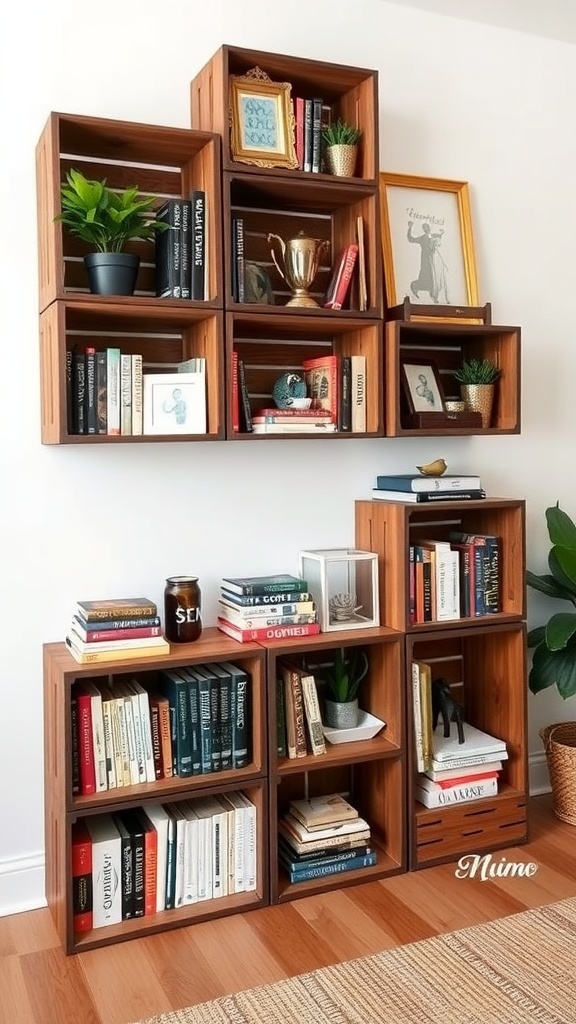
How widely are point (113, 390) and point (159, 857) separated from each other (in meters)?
1.17

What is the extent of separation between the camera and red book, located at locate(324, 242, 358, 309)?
251 centimetres

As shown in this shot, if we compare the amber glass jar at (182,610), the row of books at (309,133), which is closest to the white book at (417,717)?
the amber glass jar at (182,610)

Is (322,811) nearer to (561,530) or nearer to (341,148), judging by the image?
(561,530)

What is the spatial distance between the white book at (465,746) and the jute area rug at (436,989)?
1.69 ft

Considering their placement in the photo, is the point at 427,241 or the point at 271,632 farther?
the point at 427,241

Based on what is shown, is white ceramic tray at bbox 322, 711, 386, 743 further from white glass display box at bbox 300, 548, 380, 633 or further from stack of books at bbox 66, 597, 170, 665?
stack of books at bbox 66, 597, 170, 665

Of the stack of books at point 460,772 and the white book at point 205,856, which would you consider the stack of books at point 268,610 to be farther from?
the stack of books at point 460,772

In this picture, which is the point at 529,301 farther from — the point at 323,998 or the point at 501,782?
the point at 323,998

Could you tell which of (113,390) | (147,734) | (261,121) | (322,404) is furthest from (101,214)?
(147,734)

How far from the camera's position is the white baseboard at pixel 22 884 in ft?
7.78

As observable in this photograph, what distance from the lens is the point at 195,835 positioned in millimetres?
2307

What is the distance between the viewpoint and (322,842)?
2.45 metres

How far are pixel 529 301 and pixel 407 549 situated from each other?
105 cm

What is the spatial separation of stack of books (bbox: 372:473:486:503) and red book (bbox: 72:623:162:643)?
2.67 feet
